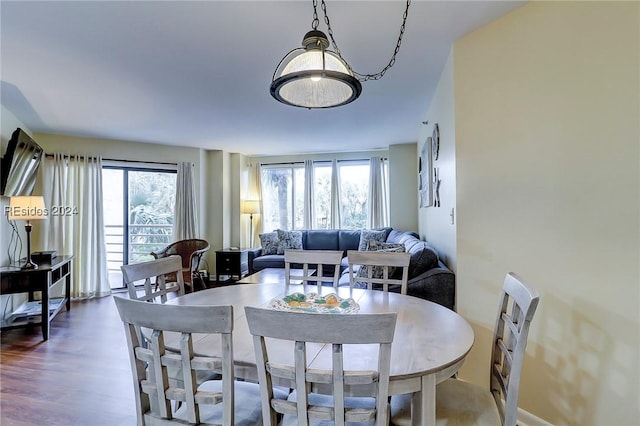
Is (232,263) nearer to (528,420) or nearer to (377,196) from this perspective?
(377,196)

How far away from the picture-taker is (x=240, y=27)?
2.06 m

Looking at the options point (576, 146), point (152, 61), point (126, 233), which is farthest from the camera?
point (126, 233)

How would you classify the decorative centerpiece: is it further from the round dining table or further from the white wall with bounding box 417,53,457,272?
the white wall with bounding box 417,53,457,272

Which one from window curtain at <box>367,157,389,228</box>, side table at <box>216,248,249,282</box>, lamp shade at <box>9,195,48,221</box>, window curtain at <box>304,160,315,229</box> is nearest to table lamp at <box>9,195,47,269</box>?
lamp shade at <box>9,195,48,221</box>

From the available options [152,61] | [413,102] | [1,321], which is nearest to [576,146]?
[413,102]

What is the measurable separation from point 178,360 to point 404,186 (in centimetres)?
A: 508

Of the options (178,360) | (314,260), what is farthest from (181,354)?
(314,260)

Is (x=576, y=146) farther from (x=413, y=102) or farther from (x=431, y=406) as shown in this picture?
(x=413, y=102)

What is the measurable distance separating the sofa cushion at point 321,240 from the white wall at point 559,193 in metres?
3.61

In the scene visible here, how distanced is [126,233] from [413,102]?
4929 mm

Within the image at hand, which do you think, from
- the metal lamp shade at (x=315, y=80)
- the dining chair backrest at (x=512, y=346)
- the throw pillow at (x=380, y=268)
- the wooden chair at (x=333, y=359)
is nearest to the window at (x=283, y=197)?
the throw pillow at (x=380, y=268)

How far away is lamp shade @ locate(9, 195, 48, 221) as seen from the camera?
336 cm

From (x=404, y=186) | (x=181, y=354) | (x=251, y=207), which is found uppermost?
(x=404, y=186)

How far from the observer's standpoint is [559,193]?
1801 mm
